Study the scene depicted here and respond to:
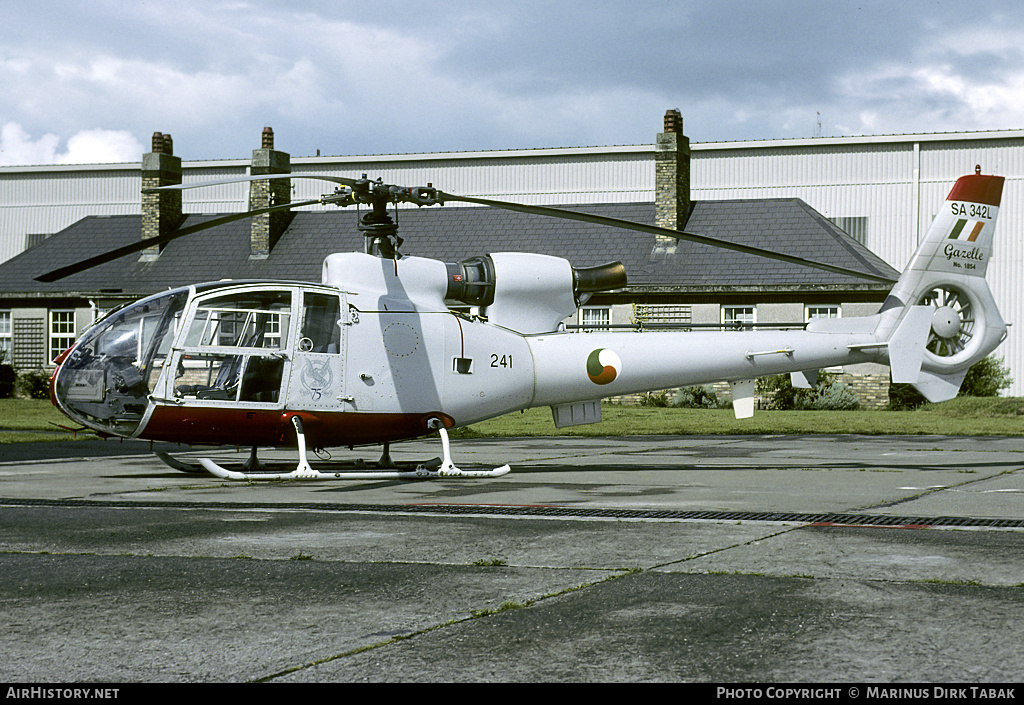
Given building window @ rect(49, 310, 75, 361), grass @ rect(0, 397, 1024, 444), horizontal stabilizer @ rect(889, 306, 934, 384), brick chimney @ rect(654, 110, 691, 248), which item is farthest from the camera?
building window @ rect(49, 310, 75, 361)

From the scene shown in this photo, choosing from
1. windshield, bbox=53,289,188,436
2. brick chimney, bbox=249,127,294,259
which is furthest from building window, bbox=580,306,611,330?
windshield, bbox=53,289,188,436

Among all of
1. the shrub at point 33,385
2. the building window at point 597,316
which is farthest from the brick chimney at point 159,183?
the building window at point 597,316

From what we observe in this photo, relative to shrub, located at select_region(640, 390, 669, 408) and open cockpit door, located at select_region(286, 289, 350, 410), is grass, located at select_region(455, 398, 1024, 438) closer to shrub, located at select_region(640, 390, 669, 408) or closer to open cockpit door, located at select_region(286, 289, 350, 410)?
shrub, located at select_region(640, 390, 669, 408)

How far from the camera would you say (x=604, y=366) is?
521 inches

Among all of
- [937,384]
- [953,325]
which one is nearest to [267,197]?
[953,325]

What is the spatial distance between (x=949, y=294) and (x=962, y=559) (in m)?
8.68

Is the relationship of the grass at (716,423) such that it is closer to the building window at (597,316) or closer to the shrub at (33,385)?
the building window at (597,316)

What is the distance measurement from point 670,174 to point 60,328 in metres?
22.5

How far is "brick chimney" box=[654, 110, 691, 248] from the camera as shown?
3634 centimetres

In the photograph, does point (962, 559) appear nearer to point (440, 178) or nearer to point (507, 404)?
point (507, 404)

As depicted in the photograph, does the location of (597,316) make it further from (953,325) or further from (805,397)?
(953,325)

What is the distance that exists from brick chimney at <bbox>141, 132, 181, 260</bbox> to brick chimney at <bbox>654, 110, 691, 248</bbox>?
1777 centimetres

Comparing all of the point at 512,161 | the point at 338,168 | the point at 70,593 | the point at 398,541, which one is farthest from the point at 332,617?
the point at 338,168

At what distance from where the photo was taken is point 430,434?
1282 cm
